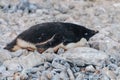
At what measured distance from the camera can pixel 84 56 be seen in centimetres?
286

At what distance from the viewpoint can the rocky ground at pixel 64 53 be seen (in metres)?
2.76

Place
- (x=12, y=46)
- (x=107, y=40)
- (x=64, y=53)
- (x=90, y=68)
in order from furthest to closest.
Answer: (x=107, y=40) → (x=12, y=46) → (x=64, y=53) → (x=90, y=68)

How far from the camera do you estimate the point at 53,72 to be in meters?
2.75

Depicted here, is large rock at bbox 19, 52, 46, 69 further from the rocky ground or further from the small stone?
the small stone

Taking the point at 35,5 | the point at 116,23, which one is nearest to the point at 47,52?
the point at 116,23

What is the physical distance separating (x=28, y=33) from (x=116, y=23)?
111 cm

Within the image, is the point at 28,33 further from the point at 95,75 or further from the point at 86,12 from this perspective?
the point at 86,12

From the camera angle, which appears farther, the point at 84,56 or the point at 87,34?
the point at 87,34

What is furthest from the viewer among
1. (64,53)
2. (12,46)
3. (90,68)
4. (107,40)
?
(107,40)

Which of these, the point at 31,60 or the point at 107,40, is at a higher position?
the point at 31,60

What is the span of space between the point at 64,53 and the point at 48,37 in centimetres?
16

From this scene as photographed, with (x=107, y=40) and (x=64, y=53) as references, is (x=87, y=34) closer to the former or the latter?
(x=107, y=40)

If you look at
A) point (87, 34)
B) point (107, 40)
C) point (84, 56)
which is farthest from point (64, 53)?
point (107, 40)

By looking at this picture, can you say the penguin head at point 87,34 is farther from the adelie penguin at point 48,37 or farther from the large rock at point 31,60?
the large rock at point 31,60
